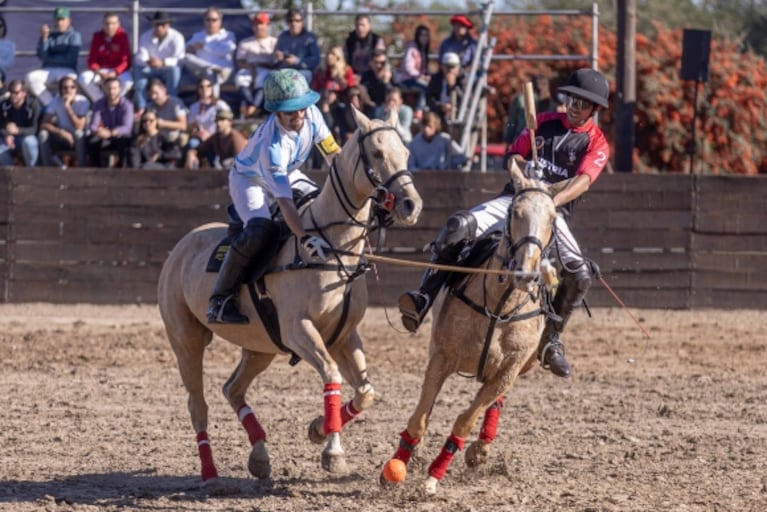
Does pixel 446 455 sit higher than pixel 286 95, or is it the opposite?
pixel 286 95

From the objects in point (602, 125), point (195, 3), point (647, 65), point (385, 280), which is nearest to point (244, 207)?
point (385, 280)

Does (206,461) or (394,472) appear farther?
(206,461)

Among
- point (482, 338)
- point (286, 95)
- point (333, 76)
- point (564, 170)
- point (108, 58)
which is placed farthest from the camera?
point (108, 58)

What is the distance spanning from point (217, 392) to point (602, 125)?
13.6 metres

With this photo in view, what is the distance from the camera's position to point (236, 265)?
8.73 meters

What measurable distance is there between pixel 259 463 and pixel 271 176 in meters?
1.73

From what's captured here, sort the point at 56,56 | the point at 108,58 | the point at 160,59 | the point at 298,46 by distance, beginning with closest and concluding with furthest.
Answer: the point at 298,46, the point at 160,59, the point at 108,58, the point at 56,56

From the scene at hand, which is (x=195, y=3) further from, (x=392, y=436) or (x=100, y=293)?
(x=392, y=436)

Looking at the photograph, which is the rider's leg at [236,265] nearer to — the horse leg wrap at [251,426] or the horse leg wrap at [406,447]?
the horse leg wrap at [251,426]

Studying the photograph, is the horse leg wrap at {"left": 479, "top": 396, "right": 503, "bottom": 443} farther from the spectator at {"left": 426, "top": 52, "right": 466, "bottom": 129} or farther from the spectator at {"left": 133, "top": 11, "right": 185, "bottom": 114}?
the spectator at {"left": 133, "top": 11, "right": 185, "bottom": 114}

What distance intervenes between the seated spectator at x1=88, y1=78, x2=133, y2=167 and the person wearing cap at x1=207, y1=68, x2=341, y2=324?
896 cm

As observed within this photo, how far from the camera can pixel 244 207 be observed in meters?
8.95

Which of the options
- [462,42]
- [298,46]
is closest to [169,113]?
[298,46]

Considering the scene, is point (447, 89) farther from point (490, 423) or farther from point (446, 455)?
point (446, 455)
